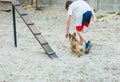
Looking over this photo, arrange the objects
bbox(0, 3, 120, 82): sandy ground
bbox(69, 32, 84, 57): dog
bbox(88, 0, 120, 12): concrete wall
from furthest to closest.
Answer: bbox(88, 0, 120, 12): concrete wall → bbox(69, 32, 84, 57): dog → bbox(0, 3, 120, 82): sandy ground

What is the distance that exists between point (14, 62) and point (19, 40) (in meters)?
2.50

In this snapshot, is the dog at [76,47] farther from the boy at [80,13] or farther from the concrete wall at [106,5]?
the concrete wall at [106,5]

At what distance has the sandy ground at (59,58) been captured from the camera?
685 cm

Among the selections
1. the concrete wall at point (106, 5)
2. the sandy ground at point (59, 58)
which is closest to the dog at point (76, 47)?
the sandy ground at point (59, 58)

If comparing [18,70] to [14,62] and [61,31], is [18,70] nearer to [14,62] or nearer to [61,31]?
[14,62]

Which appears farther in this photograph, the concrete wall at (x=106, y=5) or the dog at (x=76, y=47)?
the concrete wall at (x=106, y=5)

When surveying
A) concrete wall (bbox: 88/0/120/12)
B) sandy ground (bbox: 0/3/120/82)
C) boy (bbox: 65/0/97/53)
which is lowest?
concrete wall (bbox: 88/0/120/12)

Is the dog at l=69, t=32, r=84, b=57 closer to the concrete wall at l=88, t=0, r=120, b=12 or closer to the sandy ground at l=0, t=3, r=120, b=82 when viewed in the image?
the sandy ground at l=0, t=3, r=120, b=82

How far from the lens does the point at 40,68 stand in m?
7.36

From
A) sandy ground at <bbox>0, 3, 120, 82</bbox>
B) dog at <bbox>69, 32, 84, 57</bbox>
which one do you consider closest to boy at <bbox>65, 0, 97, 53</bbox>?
dog at <bbox>69, 32, 84, 57</bbox>

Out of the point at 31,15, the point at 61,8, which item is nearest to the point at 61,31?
the point at 31,15

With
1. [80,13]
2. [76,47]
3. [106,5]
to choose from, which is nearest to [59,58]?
[76,47]

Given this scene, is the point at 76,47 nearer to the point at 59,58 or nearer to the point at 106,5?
the point at 59,58

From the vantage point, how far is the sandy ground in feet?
22.5
